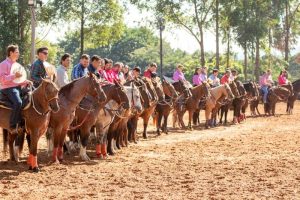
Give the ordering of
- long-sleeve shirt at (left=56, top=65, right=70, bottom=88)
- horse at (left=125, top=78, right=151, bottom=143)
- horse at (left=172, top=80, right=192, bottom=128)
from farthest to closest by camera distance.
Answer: horse at (left=172, top=80, right=192, bottom=128), horse at (left=125, top=78, right=151, bottom=143), long-sleeve shirt at (left=56, top=65, right=70, bottom=88)

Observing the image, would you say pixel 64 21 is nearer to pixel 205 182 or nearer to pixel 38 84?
pixel 38 84

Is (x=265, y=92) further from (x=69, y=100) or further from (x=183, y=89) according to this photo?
(x=69, y=100)

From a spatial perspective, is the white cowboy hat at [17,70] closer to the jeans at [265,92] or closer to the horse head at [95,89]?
the horse head at [95,89]

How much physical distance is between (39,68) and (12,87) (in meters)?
0.82

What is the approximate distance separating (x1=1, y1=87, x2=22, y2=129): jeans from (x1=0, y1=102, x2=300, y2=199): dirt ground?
1.13m

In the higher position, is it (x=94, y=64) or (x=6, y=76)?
(x=94, y=64)

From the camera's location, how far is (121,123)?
1580 centimetres

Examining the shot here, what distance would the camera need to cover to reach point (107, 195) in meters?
9.20

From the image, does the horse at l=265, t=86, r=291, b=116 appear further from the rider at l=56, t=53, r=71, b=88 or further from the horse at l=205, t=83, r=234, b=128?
the rider at l=56, t=53, r=71, b=88

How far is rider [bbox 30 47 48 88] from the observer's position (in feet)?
39.7

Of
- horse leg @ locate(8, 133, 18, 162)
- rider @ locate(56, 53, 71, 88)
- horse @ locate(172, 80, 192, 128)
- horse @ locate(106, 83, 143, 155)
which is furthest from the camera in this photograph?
horse @ locate(172, 80, 192, 128)

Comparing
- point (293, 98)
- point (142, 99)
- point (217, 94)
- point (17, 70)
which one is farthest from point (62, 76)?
point (293, 98)

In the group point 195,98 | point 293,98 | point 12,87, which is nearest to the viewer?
point 12,87

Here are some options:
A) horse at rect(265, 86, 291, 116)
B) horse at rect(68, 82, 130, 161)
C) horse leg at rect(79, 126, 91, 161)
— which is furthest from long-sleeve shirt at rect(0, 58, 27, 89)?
horse at rect(265, 86, 291, 116)
